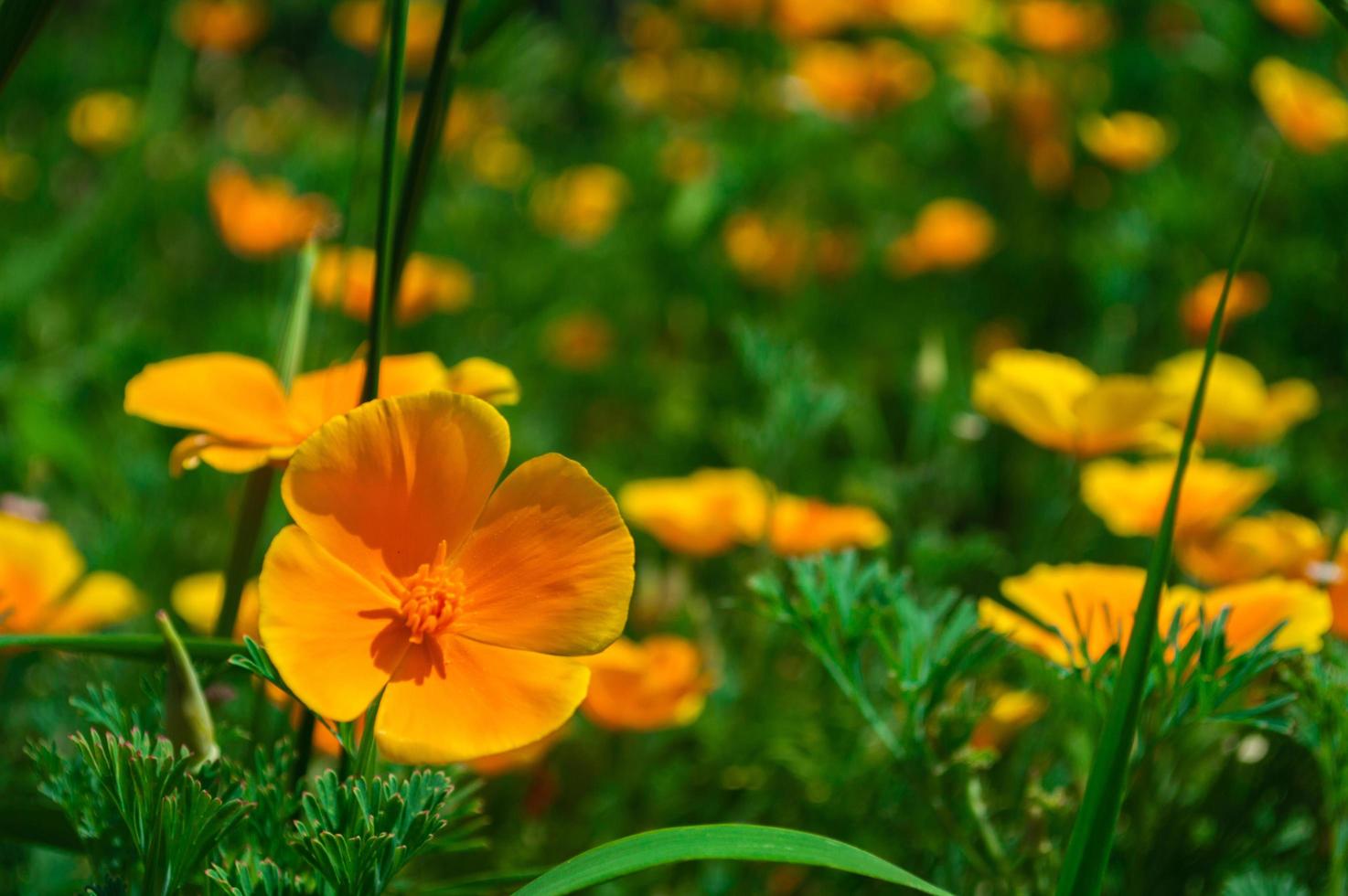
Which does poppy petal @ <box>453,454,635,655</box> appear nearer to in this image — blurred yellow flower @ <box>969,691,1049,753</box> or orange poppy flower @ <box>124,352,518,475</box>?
orange poppy flower @ <box>124,352,518,475</box>

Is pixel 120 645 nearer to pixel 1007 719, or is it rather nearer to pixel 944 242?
pixel 1007 719

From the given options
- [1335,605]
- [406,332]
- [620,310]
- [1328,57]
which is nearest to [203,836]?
[1335,605]

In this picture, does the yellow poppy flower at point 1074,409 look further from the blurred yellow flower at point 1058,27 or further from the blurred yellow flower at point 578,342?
the blurred yellow flower at point 1058,27

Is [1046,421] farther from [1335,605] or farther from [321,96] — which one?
[321,96]

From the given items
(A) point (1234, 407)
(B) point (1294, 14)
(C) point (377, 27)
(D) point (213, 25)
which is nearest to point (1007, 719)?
(A) point (1234, 407)

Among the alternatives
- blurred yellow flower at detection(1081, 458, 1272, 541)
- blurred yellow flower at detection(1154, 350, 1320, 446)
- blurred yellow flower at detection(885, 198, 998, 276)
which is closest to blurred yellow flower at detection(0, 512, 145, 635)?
blurred yellow flower at detection(1081, 458, 1272, 541)
